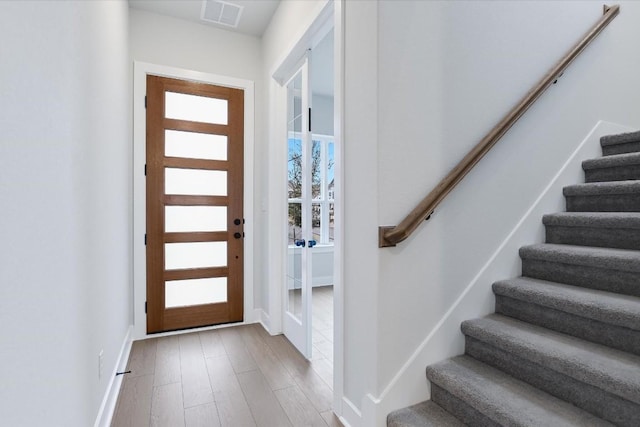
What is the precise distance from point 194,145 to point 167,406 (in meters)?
2.22

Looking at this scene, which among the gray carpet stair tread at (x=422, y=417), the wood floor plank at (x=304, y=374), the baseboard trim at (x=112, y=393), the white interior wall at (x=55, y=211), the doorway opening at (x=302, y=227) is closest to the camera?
the white interior wall at (x=55, y=211)

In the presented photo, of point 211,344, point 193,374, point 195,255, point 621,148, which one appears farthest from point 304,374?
point 621,148

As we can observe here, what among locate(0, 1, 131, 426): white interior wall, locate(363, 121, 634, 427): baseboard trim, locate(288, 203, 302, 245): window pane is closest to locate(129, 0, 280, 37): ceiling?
locate(0, 1, 131, 426): white interior wall

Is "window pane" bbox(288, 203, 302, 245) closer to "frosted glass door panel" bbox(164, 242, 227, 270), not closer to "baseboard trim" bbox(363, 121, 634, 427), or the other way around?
"frosted glass door panel" bbox(164, 242, 227, 270)

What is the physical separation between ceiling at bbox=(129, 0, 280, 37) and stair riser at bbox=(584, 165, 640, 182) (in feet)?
9.33

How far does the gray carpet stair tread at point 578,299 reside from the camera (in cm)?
136

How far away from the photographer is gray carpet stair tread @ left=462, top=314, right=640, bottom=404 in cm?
118

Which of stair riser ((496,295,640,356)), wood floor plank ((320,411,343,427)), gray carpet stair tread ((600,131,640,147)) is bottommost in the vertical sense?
wood floor plank ((320,411,343,427))

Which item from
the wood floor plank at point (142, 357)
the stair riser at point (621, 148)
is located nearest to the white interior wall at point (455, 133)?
the stair riser at point (621, 148)

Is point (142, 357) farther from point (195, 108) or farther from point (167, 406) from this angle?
point (195, 108)

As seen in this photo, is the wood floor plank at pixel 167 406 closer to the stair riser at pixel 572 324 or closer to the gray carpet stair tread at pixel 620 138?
the stair riser at pixel 572 324

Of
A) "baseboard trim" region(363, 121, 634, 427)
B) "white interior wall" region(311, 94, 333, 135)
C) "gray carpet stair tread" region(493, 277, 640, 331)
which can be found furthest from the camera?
"white interior wall" region(311, 94, 333, 135)

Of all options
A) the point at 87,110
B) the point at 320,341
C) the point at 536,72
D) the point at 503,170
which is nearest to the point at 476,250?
the point at 503,170

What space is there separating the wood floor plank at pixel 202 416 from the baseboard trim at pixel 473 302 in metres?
0.84
